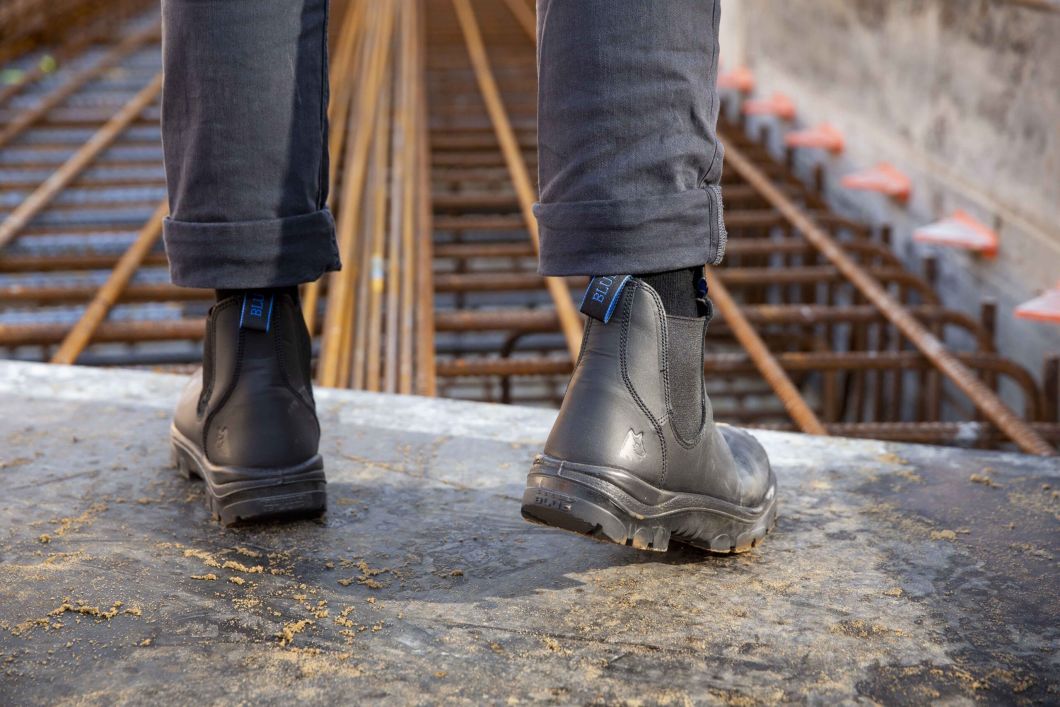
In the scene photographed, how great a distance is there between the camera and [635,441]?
1.34m

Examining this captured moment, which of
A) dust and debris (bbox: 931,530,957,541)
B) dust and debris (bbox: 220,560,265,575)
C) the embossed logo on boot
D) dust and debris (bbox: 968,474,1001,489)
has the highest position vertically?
the embossed logo on boot

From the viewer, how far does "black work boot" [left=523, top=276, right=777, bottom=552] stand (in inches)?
51.5

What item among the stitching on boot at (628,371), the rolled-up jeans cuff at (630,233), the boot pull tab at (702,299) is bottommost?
the stitching on boot at (628,371)

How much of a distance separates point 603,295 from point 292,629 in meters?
0.50

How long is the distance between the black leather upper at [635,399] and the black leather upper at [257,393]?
0.38 m

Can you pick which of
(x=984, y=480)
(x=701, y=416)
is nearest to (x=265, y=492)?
(x=701, y=416)

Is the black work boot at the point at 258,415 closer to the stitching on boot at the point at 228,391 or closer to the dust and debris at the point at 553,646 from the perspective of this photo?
the stitching on boot at the point at 228,391

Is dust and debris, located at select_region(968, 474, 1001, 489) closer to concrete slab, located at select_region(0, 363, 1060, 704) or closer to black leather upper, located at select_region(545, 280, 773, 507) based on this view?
concrete slab, located at select_region(0, 363, 1060, 704)

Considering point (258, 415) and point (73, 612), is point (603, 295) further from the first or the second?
point (73, 612)

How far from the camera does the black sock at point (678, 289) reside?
4.45 ft

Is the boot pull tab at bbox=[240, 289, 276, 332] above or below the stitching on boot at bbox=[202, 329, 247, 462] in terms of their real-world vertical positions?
above

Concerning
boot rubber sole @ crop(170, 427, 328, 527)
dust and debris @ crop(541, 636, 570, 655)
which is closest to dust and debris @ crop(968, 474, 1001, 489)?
dust and debris @ crop(541, 636, 570, 655)

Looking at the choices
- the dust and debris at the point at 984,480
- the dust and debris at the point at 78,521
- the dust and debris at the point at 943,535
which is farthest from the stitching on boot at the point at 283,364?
the dust and debris at the point at 984,480

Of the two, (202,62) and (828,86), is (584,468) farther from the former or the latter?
(828,86)
